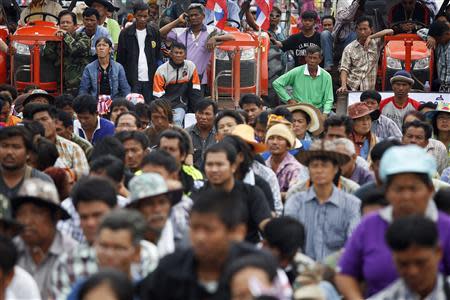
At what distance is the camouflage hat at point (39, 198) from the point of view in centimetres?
888

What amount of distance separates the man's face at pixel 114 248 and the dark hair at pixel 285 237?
166 centimetres

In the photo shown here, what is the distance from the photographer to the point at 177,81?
19562mm

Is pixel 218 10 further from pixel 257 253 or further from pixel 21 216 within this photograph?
pixel 257 253

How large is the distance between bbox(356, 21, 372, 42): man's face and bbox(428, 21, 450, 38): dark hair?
877mm

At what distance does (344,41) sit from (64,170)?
1223cm

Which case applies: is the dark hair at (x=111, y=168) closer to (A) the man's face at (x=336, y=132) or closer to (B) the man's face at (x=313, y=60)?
(A) the man's face at (x=336, y=132)

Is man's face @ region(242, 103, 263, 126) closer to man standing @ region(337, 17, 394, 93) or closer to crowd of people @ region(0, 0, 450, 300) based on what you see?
crowd of people @ region(0, 0, 450, 300)

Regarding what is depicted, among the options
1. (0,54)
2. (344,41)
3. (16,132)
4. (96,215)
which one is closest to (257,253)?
(96,215)

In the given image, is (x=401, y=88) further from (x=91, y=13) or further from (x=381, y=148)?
(x=381, y=148)

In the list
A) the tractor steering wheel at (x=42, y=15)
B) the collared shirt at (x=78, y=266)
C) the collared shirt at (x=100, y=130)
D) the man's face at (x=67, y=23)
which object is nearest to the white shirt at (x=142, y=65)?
the man's face at (x=67, y=23)

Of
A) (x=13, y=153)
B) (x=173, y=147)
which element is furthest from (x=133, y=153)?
(x=13, y=153)

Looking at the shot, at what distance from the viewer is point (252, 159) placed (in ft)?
38.9

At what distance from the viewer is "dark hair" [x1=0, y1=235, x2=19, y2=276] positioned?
299 inches

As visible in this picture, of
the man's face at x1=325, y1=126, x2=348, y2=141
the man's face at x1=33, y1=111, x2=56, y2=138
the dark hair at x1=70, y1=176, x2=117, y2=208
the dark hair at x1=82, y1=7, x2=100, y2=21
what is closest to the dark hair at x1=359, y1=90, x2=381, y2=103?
the man's face at x1=325, y1=126, x2=348, y2=141
